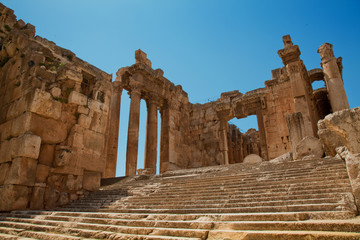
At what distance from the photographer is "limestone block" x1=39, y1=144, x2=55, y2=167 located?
669 cm

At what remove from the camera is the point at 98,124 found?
815 cm

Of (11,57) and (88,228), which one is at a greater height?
(11,57)

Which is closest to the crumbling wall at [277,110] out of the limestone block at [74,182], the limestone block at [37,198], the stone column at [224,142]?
the stone column at [224,142]

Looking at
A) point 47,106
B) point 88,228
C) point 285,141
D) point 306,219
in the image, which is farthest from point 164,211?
point 285,141

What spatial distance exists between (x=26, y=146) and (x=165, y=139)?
10.8 m

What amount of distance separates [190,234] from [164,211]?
147 cm

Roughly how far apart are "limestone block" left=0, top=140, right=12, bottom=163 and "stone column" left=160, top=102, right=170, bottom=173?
9721 millimetres

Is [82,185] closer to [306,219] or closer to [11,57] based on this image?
[11,57]

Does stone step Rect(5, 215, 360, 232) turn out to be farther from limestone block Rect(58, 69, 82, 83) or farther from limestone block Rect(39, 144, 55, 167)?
limestone block Rect(58, 69, 82, 83)

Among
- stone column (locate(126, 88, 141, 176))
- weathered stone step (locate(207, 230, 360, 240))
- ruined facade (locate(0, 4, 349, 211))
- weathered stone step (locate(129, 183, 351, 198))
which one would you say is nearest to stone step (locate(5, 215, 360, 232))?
weathered stone step (locate(207, 230, 360, 240))

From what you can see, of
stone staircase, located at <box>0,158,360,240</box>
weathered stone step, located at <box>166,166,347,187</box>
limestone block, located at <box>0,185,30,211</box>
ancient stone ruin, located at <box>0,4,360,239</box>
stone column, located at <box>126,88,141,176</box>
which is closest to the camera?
stone staircase, located at <box>0,158,360,240</box>

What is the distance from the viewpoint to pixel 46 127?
6.86 m

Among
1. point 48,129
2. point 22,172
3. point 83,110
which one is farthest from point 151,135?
point 22,172

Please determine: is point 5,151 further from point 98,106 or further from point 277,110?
point 277,110
